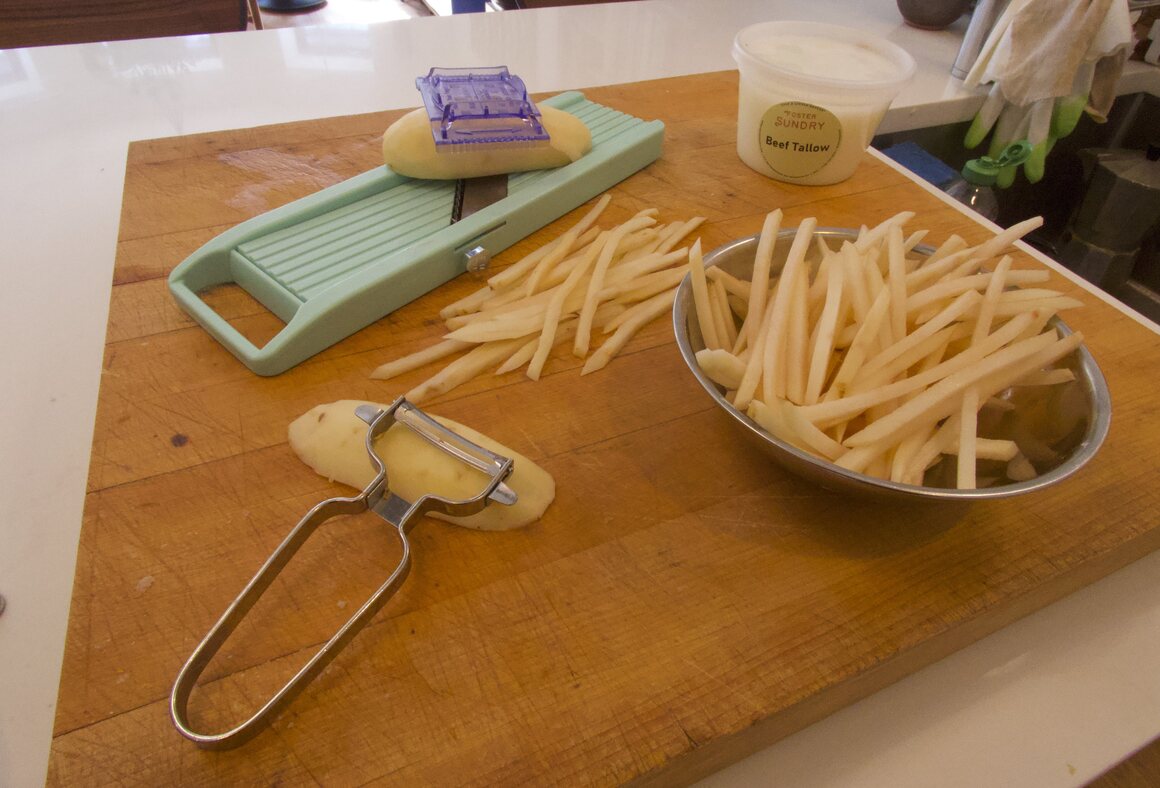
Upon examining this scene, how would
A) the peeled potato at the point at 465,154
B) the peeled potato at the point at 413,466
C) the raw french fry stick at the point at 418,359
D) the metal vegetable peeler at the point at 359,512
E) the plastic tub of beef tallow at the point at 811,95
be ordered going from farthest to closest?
1. the plastic tub of beef tallow at the point at 811,95
2. the peeled potato at the point at 465,154
3. the raw french fry stick at the point at 418,359
4. the peeled potato at the point at 413,466
5. the metal vegetable peeler at the point at 359,512

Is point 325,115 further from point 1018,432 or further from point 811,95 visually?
point 1018,432

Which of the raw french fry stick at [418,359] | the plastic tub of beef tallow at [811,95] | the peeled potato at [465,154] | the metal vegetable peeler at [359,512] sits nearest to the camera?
the metal vegetable peeler at [359,512]

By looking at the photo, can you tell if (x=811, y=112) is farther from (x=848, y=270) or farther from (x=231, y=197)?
(x=231, y=197)

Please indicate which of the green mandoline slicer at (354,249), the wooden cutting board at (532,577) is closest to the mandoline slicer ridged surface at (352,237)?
the green mandoline slicer at (354,249)

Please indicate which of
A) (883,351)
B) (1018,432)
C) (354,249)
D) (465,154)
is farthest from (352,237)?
(1018,432)

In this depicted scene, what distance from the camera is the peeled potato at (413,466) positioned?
100cm

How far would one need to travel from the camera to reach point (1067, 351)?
3.22 ft

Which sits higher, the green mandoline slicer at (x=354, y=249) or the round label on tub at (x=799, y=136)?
the round label on tub at (x=799, y=136)

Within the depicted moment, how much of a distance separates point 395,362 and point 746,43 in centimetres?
115

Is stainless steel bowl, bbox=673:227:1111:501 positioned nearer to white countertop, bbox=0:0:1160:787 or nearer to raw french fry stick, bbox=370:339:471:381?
white countertop, bbox=0:0:1160:787

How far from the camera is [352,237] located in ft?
4.53

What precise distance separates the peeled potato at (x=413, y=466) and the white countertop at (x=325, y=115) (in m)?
0.38

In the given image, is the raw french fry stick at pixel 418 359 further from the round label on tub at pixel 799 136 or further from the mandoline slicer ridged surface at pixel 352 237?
the round label on tub at pixel 799 136

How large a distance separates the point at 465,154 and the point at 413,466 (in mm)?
749
